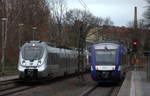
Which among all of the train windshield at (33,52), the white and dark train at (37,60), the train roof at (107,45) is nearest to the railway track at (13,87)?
the white and dark train at (37,60)

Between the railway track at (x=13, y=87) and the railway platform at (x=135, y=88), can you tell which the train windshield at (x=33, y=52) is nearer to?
the railway track at (x=13, y=87)

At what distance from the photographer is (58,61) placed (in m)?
27.3

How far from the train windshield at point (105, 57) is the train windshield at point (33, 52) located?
4071 millimetres

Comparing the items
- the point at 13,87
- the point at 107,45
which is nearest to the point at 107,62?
the point at 107,45

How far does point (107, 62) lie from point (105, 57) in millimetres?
472

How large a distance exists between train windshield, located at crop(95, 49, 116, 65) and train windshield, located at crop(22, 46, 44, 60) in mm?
4071

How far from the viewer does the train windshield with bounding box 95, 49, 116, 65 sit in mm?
22312

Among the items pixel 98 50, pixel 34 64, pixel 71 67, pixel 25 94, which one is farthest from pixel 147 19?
pixel 25 94

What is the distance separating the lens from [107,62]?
2228 cm

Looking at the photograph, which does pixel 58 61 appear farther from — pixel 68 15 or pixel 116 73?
pixel 68 15

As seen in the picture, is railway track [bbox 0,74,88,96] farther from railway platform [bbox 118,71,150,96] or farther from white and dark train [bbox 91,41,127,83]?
railway platform [bbox 118,71,150,96]

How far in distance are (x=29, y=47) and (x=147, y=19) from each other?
750 inches

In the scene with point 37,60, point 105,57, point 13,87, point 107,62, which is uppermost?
point 105,57

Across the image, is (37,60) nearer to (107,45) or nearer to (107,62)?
(107,62)
